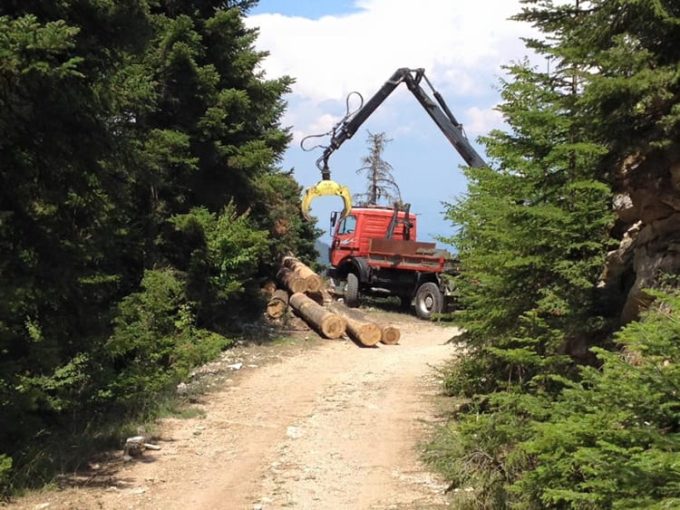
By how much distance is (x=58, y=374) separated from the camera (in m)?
9.73

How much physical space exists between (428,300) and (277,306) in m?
5.35

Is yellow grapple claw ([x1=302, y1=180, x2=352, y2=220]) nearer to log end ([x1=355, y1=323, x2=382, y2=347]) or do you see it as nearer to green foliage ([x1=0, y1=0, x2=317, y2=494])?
green foliage ([x1=0, y1=0, x2=317, y2=494])

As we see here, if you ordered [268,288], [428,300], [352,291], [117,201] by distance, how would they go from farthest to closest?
[352,291] < [428,300] < [268,288] < [117,201]

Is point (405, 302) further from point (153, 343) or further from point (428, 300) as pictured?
point (153, 343)

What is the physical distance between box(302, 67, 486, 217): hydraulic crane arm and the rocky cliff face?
1485cm

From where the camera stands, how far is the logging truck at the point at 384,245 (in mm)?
22094

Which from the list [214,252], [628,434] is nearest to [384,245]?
[214,252]

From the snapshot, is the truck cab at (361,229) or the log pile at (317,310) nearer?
the log pile at (317,310)

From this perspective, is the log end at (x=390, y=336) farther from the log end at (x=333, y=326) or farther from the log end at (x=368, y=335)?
the log end at (x=333, y=326)

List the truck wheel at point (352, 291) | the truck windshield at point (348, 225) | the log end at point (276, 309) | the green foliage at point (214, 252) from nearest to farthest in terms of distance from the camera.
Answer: the green foliage at point (214, 252), the log end at point (276, 309), the truck wheel at point (352, 291), the truck windshield at point (348, 225)

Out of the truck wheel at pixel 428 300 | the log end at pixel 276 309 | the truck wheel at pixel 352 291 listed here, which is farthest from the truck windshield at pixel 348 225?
the log end at pixel 276 309

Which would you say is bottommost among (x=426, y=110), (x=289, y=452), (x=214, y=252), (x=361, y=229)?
(x=289, y=452)

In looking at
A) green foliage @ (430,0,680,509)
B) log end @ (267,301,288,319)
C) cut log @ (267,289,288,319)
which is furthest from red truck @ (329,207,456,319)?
green foliage @ (430,0,680,509)

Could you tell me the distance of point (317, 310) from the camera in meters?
18.2
